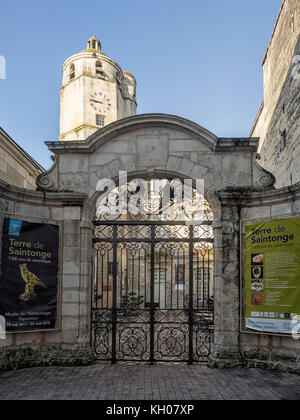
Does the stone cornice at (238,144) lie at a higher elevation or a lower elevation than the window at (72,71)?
lower

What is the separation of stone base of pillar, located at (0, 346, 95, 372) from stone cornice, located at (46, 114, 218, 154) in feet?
13.2

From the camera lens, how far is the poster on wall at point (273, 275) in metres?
6.53

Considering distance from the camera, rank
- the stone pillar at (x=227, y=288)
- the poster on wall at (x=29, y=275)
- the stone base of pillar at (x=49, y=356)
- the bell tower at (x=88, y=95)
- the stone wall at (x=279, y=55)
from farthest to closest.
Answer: the bell tower at (x=88, y=95) → the stone wall at (x=279, y=55) → the stone pillar at (x=227, y=288) → the stone base of pillar at (x=49, y=356) → the poster on wall at (x=29, y=275)

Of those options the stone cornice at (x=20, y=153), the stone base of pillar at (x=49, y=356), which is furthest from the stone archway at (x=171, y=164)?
the stone cornice at (x=20, y=153)

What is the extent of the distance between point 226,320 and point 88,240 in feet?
10.5

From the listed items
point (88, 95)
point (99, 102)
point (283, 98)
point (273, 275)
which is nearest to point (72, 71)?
point (88, 95)

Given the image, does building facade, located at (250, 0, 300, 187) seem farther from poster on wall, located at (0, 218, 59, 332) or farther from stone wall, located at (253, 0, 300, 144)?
poster on wall, located at (0, 218, 59, 332)

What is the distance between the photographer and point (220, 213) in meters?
7.34

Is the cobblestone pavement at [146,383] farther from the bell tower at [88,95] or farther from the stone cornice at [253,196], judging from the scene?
the bell tower at [88,95]

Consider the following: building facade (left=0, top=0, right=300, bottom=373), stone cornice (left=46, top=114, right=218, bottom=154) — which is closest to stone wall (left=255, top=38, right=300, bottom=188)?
building facade (left=0, top=0, right=300, bottom=373)

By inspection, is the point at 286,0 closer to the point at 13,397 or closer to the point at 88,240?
the point at 88,240

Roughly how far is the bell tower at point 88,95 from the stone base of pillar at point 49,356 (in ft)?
77.2

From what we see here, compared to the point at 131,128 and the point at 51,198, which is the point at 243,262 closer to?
the point at 131,128

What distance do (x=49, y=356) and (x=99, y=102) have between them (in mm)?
26065
